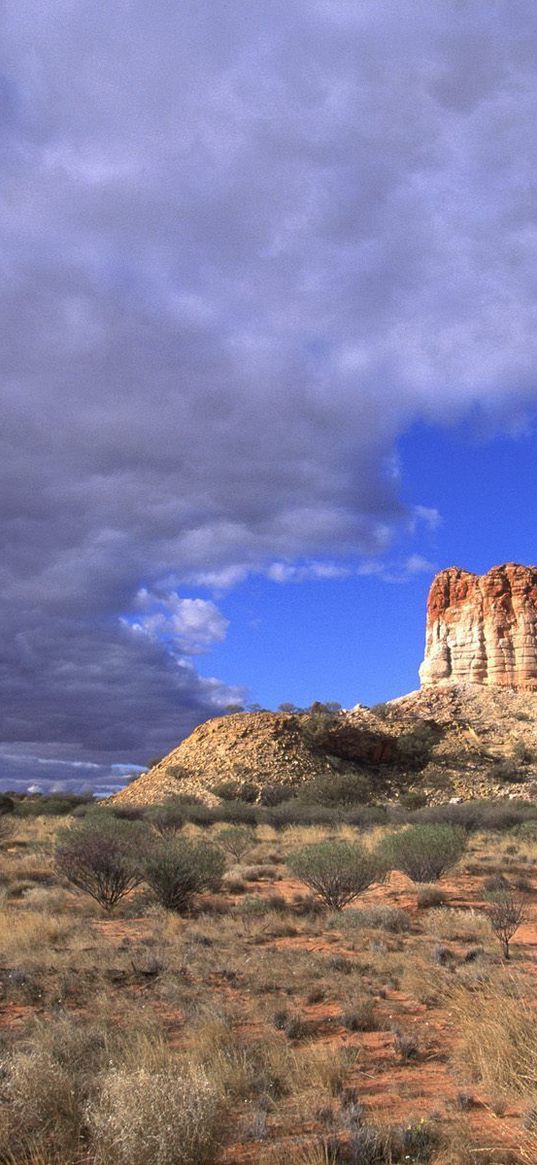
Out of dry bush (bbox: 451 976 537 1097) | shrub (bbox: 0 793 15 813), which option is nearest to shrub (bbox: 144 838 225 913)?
dry bush (bbox: 451 976 537 1097)

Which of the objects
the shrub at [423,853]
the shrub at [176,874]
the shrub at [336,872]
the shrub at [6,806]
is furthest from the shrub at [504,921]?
the shrub at [6,806]

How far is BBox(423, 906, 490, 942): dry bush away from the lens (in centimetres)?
1444

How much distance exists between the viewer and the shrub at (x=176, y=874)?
16.5 meters

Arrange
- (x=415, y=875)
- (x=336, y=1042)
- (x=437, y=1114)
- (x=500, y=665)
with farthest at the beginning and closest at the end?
(x=500, y=665)
(x=415, y=875)
(x=336, y=1042)
(x=437, y=1114)

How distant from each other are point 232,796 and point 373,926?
95.1 feet

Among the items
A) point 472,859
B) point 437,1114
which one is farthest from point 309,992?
point 472,859

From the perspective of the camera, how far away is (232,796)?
43.2m

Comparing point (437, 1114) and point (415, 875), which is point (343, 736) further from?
point (437, 1114)

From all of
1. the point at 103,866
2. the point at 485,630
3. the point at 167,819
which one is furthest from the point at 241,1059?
the point at 485,630

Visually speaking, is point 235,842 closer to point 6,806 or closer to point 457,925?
point 457,925

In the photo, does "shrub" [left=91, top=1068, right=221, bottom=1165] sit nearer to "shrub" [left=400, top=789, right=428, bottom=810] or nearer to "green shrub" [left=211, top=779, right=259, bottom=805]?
"green shrub" [left=211, top=779, right=259, bottom=805]

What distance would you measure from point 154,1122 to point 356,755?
Answer: 165 feet

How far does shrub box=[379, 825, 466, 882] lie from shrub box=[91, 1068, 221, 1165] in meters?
15.2

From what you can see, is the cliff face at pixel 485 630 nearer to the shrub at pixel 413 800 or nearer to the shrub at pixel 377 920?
the shrub at pixel 413 800
